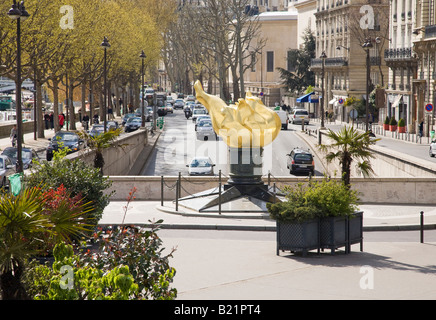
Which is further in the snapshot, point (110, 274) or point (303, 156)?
point (303, 156)

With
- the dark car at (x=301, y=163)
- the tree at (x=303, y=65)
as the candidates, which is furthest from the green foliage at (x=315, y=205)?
the tree at (x=303, y=65)

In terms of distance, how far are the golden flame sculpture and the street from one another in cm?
1667

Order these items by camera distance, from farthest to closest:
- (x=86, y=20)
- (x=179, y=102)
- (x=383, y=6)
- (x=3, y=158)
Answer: (x=179, y=102)
(x=383, y=6)
(x=86, y=20)
(x=3, y=158)

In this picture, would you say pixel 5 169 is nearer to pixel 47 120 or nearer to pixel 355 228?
pixel 355 228

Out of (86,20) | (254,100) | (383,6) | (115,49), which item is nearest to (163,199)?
(254,100)

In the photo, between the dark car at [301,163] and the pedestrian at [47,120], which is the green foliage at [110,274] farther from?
the pedestrian at [47,120]

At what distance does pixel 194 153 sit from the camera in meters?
53.1

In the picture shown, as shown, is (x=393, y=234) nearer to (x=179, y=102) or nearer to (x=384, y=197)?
(x=384, y=197)

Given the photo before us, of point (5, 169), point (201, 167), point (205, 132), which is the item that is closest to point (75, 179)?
point (5, 169)

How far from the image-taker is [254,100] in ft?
81.8

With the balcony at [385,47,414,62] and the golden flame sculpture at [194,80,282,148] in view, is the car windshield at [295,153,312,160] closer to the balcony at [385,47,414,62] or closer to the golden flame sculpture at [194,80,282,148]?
the golden flame sculpture at [194,80,282,148]

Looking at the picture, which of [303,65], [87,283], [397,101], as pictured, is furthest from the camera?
[303,65]

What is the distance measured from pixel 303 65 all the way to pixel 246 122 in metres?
92.2
